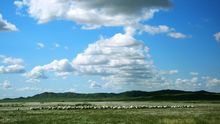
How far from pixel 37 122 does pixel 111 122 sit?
866 centimetres

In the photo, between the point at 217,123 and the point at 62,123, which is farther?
the point at 62,123

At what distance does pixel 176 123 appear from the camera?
41.0 meters

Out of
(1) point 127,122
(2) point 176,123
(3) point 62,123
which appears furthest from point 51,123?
(2) point 176,123

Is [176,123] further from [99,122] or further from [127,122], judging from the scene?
[99,122]

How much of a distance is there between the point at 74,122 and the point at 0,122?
877 cm

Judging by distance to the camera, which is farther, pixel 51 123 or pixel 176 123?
pixel 51 123

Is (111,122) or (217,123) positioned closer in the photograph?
(217,123)

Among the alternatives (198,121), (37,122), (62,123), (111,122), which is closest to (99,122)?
(111,122)

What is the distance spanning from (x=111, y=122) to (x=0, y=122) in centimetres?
1305

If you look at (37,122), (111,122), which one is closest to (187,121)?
(111,122)

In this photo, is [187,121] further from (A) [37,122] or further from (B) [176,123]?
(A) [37,122]

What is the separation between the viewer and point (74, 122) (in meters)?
44.7

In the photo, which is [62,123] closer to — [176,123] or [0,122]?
[0,122]

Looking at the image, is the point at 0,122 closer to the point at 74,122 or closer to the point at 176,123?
the point at 74,122
